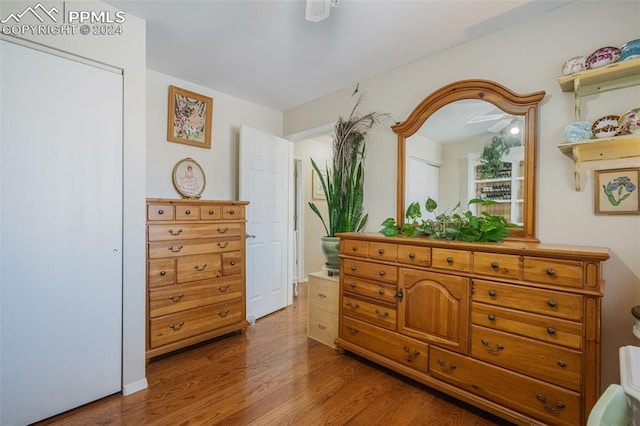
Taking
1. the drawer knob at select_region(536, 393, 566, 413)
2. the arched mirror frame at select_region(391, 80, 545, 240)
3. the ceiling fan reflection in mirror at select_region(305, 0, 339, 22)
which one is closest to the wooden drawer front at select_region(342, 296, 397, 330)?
the drawer knob at select_region(536, 393, 566, 413)

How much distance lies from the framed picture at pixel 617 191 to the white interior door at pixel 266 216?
276 centimetres

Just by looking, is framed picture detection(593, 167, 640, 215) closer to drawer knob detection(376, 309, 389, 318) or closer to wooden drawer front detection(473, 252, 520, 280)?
wooden drawer front detection(473, 252, 520, 280)

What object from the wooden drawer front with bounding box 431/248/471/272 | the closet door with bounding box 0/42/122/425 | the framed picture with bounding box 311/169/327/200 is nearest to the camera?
the closet door with bounding box 0/42/122/425

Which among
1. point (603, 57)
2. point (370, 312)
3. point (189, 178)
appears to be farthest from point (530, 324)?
point (189, 178)

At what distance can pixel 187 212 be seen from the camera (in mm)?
2420

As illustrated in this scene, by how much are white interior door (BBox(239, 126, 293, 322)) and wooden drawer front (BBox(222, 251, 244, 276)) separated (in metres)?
0.37

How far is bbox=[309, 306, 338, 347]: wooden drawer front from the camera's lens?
2.57 m

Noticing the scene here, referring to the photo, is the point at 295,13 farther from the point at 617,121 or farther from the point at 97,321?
the point at 97,321

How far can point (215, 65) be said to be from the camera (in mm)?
2568

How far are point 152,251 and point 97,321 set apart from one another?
0.60 metres

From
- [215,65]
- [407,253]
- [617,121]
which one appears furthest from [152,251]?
[617,121]

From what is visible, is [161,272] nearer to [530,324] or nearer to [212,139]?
[212,139]

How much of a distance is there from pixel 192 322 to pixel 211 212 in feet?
3.08

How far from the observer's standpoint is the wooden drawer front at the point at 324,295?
2.57m
